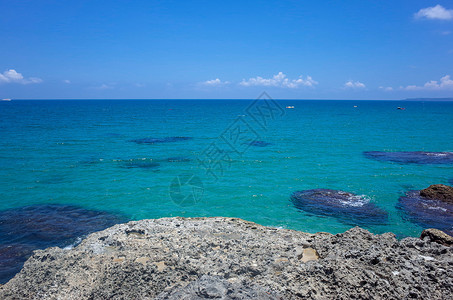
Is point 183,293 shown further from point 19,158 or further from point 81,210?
point 19,158

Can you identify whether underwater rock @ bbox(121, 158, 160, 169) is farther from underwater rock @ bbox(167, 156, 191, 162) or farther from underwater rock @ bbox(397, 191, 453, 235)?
underwater rock @ bbox(397, 191, 453, 235)

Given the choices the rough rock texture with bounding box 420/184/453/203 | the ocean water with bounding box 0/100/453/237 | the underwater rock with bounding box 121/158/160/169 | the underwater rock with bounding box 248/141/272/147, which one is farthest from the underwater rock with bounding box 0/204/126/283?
the underwater rock with bounding box 248/141/272/147

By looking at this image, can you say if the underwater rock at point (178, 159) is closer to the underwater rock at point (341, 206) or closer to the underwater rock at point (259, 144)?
the underwater rock at point (259, 144)

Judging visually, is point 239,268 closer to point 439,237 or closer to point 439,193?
point 439,237

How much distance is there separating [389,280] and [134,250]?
5982mm

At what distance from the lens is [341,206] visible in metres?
16.2

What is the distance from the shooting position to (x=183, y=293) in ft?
18.4

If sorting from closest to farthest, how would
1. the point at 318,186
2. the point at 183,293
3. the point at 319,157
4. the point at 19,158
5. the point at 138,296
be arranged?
1. the point at 183,293
2. the point at 138,296
3. the point at 318,186
4. the point at 19,158
5. the point at 319,157

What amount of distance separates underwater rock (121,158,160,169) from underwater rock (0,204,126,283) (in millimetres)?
9491

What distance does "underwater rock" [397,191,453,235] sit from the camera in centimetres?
1406

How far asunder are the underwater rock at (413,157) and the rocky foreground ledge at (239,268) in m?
23.6

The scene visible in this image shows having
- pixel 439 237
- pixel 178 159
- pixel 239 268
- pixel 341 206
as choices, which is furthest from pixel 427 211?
pixel 178 159

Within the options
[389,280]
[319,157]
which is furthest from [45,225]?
[319,157]

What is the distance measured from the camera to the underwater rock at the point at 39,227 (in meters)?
11.3
